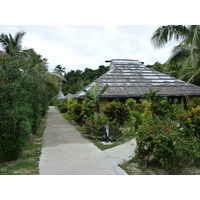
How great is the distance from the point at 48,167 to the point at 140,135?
2.55 m

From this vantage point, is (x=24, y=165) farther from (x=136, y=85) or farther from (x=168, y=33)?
(x=136, y=85)

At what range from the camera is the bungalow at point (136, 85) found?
13.6 metres

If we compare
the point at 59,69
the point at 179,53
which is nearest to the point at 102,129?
the point at 179,53

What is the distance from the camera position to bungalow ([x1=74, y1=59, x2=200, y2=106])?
44.6 feet

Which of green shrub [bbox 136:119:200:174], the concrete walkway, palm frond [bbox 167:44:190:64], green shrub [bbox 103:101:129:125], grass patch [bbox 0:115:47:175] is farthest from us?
palm frond [bbox 167:44:190:64]

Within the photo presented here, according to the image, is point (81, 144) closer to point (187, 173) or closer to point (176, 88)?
point (187, 173)

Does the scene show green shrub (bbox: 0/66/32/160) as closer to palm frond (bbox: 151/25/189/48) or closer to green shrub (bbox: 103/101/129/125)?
green shrub (bbox: 103/101/129/125)

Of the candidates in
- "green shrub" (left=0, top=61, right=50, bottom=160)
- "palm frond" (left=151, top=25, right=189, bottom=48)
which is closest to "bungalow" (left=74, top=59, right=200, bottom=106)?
"palm frond" (left=151, top=25, right=189, bottom=48)

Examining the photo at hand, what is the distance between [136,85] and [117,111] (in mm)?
5557

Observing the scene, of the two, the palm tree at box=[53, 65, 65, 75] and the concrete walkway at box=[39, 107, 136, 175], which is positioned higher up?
the palm tree at box=[53, 65, 65, 75]

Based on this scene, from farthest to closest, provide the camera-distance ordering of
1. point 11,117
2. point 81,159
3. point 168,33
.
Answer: point 168,33 → point 81,159 → point 11,117

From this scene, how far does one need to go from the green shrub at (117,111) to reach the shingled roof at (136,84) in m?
2.78

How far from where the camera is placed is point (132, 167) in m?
4.77

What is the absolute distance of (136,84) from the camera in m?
15.3
